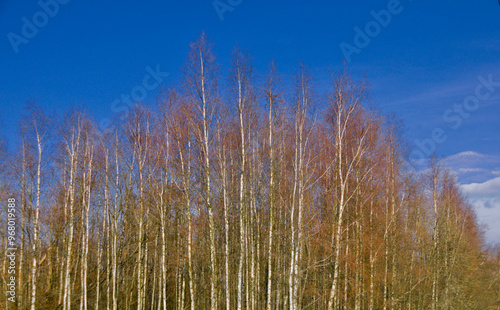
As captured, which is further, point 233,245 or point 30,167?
point 233,245

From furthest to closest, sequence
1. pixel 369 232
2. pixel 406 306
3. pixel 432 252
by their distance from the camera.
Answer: pixel 432 252
pixel 406 306
pixel 369 232

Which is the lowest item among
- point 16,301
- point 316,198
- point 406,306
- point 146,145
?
point 406,306

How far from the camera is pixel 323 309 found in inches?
859

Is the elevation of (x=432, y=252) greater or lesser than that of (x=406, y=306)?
greater

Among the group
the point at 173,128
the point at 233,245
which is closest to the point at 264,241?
the point at 233,245

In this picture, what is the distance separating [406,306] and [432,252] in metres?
4.61

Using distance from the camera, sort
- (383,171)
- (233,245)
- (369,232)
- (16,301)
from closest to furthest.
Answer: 1. (16,301)
2. (369,232)
3. (383,171)
4. (233,245)

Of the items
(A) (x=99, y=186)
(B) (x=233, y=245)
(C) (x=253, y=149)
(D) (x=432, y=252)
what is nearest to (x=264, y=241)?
(B) (x=233, y=245)

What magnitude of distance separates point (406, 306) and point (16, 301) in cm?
2233

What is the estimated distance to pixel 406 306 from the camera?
25312mm

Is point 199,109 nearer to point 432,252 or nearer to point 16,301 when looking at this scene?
point 16,301

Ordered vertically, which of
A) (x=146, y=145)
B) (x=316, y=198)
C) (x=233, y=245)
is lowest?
(x=233, y=245)

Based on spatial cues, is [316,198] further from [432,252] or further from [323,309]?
[432,252]

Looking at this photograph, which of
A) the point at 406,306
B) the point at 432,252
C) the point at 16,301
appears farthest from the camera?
the point at 432,252
